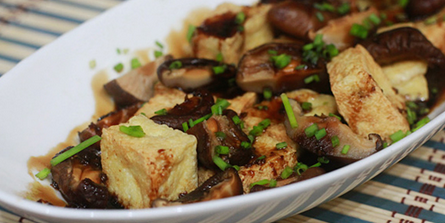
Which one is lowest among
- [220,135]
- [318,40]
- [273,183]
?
[273,183]

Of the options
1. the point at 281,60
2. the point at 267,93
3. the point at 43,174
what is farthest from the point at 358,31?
the point at 43,174

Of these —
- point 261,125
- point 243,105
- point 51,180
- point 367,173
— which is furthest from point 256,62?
point 51,180

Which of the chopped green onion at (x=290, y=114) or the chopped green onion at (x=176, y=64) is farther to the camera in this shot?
the chopped green onion at (x=176, y=64)

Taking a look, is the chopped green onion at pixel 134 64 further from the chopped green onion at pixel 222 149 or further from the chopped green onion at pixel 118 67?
the chopped green onion at pixel 222 149

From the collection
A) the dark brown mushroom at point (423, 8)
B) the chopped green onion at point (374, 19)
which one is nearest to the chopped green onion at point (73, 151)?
the chopped green onion at point (374, 19)

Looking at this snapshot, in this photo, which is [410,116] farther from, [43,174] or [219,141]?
[43,174]

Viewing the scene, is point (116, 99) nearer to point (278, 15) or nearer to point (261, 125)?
point (261, 125)
